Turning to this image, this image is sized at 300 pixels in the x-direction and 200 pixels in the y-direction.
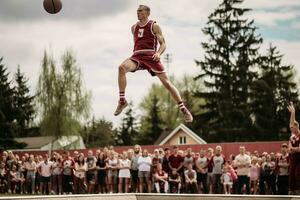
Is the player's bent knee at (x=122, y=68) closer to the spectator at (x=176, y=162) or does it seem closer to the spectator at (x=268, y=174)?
the spectator at (x=268, y=174)

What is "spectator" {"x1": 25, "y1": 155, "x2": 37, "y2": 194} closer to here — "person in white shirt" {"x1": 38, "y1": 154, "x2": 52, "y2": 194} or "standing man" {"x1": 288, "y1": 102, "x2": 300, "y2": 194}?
"person in white shirt" {"x1": 38, "y1": 154, "x2": 52, "y2": 194}

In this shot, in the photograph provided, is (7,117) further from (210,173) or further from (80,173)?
(210,173)

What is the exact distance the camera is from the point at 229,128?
4466 cm

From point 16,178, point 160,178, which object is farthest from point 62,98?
point 160,178

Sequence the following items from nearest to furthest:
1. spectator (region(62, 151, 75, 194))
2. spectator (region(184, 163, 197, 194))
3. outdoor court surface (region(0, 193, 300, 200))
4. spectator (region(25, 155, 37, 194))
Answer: outdoor court surface (region(0, 193, 300, 200)), spectator (region(184, 163, 197, 194)), spectator (region(62, 151, 75, 194)), spectator (region(25, 155, 37, 194))

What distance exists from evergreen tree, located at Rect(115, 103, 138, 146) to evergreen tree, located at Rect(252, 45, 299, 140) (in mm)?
24677

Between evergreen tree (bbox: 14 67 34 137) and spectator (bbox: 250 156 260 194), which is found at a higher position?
evergreen tree (bbox: 14 67 34 137)

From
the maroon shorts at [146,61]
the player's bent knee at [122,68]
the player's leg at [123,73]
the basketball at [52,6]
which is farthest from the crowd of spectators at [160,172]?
the basketball at [52,6]

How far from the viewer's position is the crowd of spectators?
1852 cm

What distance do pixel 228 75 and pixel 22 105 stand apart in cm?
2218

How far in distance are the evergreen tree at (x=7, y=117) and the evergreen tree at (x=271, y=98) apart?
854 inches

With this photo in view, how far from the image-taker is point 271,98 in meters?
44.9

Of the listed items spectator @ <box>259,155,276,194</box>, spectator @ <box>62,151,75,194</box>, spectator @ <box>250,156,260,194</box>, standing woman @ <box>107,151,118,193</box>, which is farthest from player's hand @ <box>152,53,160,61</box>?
spectator @ <box>62,151,75,194</box>

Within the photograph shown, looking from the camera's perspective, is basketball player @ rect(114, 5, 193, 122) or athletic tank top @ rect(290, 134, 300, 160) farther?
athletic tank top @ rect(290, 134, 300, 160)
